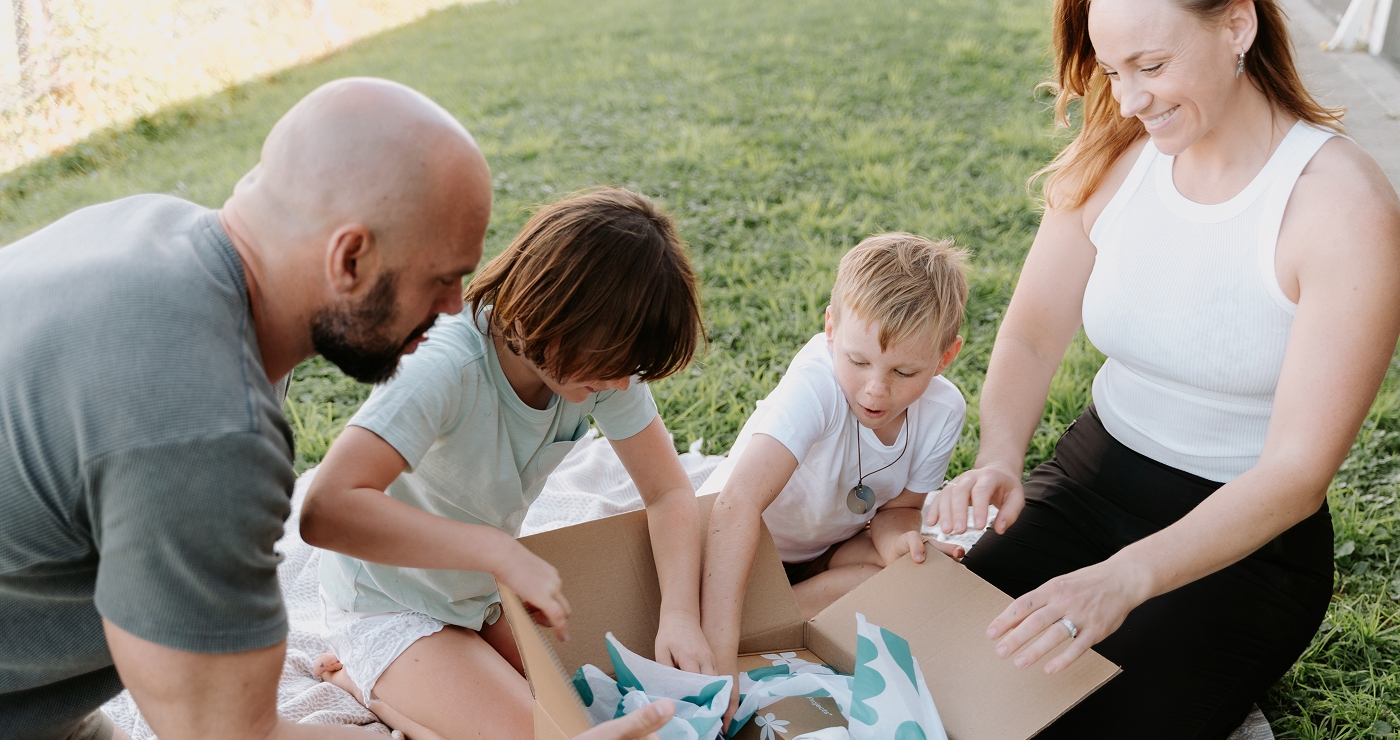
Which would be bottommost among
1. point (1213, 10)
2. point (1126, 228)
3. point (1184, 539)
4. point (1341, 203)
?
point (1184, 539)

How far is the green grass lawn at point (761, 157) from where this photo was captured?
8.84 feet

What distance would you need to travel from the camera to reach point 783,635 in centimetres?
182

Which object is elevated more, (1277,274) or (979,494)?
(1277,274)

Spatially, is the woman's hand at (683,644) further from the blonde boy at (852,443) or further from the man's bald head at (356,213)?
the man's bald head at (356,213)

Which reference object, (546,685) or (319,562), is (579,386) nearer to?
(546,685)

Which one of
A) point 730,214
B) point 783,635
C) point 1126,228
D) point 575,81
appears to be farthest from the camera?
point 575,81

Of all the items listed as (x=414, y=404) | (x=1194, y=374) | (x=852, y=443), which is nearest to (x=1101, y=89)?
(x=1194, y=374)

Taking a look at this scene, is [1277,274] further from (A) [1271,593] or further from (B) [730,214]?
(B) [730,214]

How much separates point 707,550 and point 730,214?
268 cm

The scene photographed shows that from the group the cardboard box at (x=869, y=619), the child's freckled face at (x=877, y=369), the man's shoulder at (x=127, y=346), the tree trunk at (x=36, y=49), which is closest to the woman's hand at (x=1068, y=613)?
the cardboard box at (x=869, y=619)

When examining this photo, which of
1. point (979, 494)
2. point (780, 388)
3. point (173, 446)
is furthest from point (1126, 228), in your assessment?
point (173, 446)

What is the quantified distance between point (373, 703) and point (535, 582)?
0.87 m

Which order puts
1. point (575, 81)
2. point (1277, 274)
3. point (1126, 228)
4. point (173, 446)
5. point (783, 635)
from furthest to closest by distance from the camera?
point (575, 81), point (1126, 228), point (783, 635), point (1277, 274), point (173, 446)

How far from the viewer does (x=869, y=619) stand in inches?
67.4
